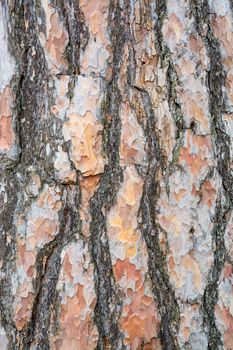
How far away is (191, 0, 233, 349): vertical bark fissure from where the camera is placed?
130cm

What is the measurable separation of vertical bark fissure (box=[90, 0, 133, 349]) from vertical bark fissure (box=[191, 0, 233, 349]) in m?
0.16

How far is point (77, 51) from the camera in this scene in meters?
1.28

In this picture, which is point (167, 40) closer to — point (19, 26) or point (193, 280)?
point (19, 26)

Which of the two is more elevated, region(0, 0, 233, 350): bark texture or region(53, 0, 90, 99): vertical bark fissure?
region(53, 0, 90, 99): vertical bark fissure

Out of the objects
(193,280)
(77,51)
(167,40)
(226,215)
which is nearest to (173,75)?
(167,40)

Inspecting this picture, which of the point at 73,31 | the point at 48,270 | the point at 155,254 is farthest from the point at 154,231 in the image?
the point at 73,31

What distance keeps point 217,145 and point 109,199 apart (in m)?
0.25

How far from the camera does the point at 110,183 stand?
4.18 feet

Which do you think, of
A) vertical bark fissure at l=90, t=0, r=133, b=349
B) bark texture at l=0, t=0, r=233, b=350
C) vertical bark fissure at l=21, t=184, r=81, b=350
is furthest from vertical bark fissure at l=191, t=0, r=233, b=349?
vertical bark fissure at l=21, t=184, r=81, b=350

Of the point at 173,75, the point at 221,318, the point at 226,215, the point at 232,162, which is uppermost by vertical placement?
the point at 173,75

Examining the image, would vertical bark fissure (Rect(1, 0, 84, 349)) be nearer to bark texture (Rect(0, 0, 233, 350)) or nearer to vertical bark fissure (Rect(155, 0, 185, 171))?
bark texture (Rect(0, 0, 233, 350))

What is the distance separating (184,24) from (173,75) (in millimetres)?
105

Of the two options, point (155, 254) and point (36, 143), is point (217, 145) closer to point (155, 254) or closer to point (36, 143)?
point (155, 254)

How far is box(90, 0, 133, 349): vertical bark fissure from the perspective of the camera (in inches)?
49.6
